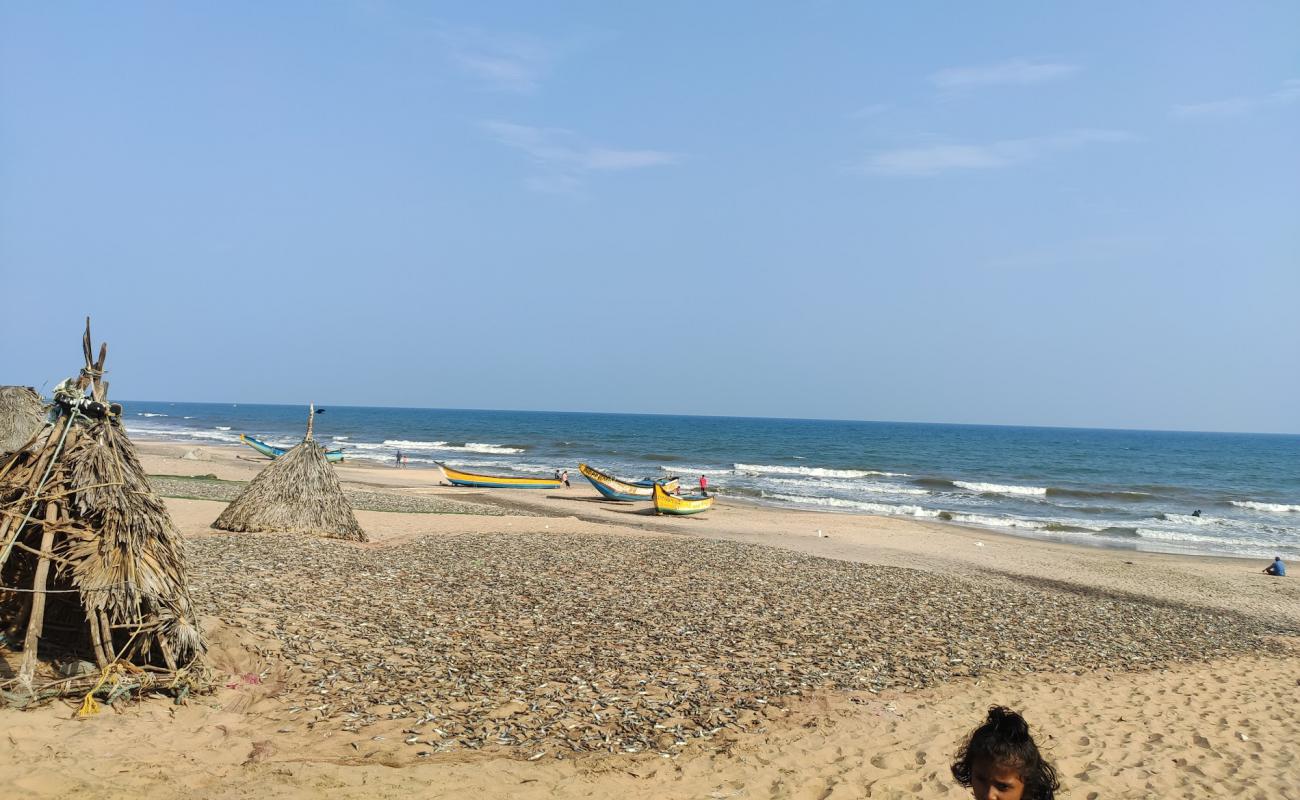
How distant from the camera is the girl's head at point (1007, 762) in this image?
11.6ft

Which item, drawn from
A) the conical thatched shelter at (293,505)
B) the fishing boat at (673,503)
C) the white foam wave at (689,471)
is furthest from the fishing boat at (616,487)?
the white foam wave at (689,471)

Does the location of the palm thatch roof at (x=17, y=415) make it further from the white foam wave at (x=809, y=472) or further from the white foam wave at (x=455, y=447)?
the white foam wave at (x=455, y=447)

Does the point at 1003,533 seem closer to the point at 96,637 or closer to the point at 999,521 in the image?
the point at 999,521

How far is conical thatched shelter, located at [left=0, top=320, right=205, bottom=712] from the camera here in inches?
276

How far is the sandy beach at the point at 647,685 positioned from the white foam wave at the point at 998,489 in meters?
34.0

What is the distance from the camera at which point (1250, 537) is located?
110 ft

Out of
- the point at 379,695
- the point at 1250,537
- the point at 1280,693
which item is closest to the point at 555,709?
the point at 379,695

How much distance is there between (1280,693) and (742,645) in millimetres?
6768

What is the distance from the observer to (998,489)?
5144cm

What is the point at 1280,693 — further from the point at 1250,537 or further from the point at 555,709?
the point at 1250,537

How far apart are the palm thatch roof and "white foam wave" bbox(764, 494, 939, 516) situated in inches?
1165

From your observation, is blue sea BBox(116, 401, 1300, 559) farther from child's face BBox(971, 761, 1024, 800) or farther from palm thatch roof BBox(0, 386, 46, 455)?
child's face BBox(971, 761, 1024, 800)

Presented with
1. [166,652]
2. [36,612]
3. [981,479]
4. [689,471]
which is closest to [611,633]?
[166,652]

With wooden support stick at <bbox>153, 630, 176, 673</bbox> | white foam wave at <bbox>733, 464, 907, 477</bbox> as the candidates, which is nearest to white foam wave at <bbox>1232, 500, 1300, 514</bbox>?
white foam wave at <bbox>733, 464, 907, 477</bbox>
